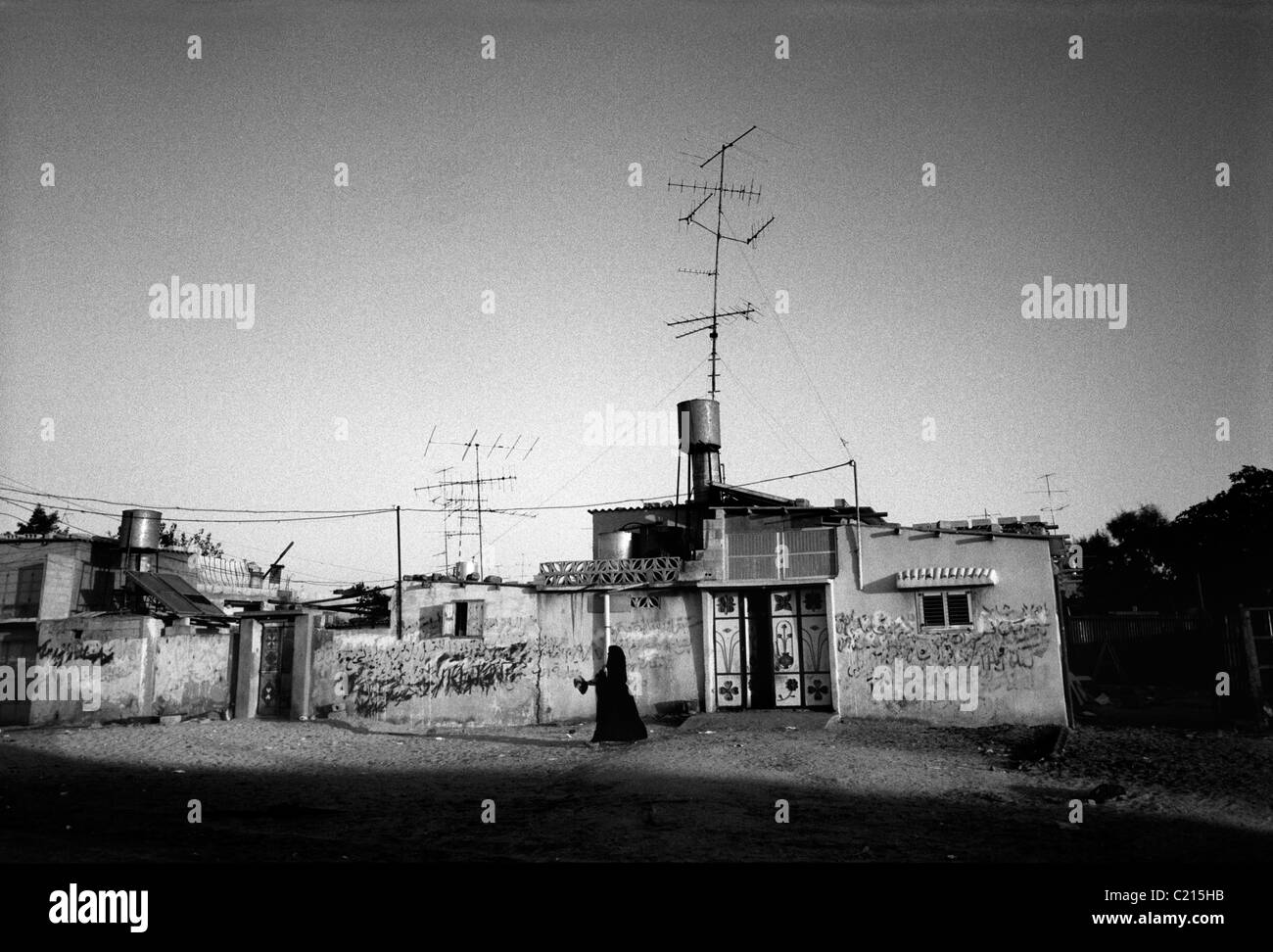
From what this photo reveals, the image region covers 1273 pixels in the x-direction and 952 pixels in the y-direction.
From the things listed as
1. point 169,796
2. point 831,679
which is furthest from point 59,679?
point 831,679

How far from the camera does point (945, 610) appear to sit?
18453mm

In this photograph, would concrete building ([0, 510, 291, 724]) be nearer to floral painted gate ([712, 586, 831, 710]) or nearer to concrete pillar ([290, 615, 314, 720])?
concrete pillar ([290, 615, 314, 720])

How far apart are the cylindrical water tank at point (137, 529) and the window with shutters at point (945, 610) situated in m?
27.9

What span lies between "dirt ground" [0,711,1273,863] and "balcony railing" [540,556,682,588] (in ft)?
12.9

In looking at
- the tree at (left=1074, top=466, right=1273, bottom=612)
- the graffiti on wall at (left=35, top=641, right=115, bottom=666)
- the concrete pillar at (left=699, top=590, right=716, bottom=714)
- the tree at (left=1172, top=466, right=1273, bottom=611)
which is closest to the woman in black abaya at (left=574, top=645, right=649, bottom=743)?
the concrete pillar at (left=699, top=590, right=716, bottom=714)

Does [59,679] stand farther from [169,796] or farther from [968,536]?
[968,536]

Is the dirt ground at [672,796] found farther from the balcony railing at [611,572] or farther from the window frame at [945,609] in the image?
the balcony railing at [611,572]

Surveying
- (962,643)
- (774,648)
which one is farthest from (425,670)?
(962,643)

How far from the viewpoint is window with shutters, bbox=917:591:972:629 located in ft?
60.2

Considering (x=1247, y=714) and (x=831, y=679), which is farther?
(x=831, y=679)

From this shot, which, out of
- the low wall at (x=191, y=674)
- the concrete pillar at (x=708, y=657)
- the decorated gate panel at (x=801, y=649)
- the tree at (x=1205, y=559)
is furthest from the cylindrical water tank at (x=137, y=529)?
the tree at (x=1205, y=559)

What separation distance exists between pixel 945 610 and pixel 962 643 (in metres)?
0.74
